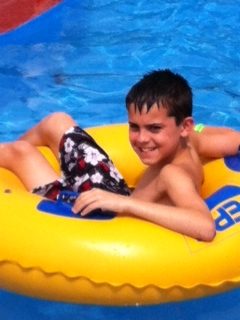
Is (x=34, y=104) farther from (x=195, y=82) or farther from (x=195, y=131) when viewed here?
(x=195, y=131)

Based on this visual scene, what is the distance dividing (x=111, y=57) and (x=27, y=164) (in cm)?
238

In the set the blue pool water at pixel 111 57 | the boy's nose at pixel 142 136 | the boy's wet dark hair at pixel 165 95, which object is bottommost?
the boy's nose at pixel 142 136

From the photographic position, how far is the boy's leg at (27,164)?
2.75 m

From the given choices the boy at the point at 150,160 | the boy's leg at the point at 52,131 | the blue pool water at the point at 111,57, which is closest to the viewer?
the boy at the point at 150,160

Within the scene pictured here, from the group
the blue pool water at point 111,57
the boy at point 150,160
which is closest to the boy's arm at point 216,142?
the boy at point 150,160

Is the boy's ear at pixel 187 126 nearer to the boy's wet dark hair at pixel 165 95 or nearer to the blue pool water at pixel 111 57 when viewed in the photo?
the boy's wet dark hair at pixel 165 95

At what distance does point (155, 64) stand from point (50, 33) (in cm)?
100

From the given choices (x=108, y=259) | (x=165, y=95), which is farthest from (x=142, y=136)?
(x=108, y=259)

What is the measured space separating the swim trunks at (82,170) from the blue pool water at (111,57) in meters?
1.37

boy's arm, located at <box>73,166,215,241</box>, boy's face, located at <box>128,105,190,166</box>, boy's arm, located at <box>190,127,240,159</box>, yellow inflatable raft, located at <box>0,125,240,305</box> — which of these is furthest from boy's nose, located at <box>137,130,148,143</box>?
boy's arm, located at <box>190,127,240,159</box>

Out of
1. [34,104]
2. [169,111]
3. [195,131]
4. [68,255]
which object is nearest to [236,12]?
[34,104]

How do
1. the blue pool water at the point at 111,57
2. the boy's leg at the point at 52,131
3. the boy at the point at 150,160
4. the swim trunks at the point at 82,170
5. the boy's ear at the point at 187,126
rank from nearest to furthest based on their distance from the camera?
the boy at the point at 150,160
the boy's ear at the point at 187,126
the swim trunks at the point at 82,170
the boy's leg at the point at 52,131
the blue pool water at the point at 111,57

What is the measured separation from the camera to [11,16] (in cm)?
541

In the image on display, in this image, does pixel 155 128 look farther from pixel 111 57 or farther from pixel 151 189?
pixel 111 57
